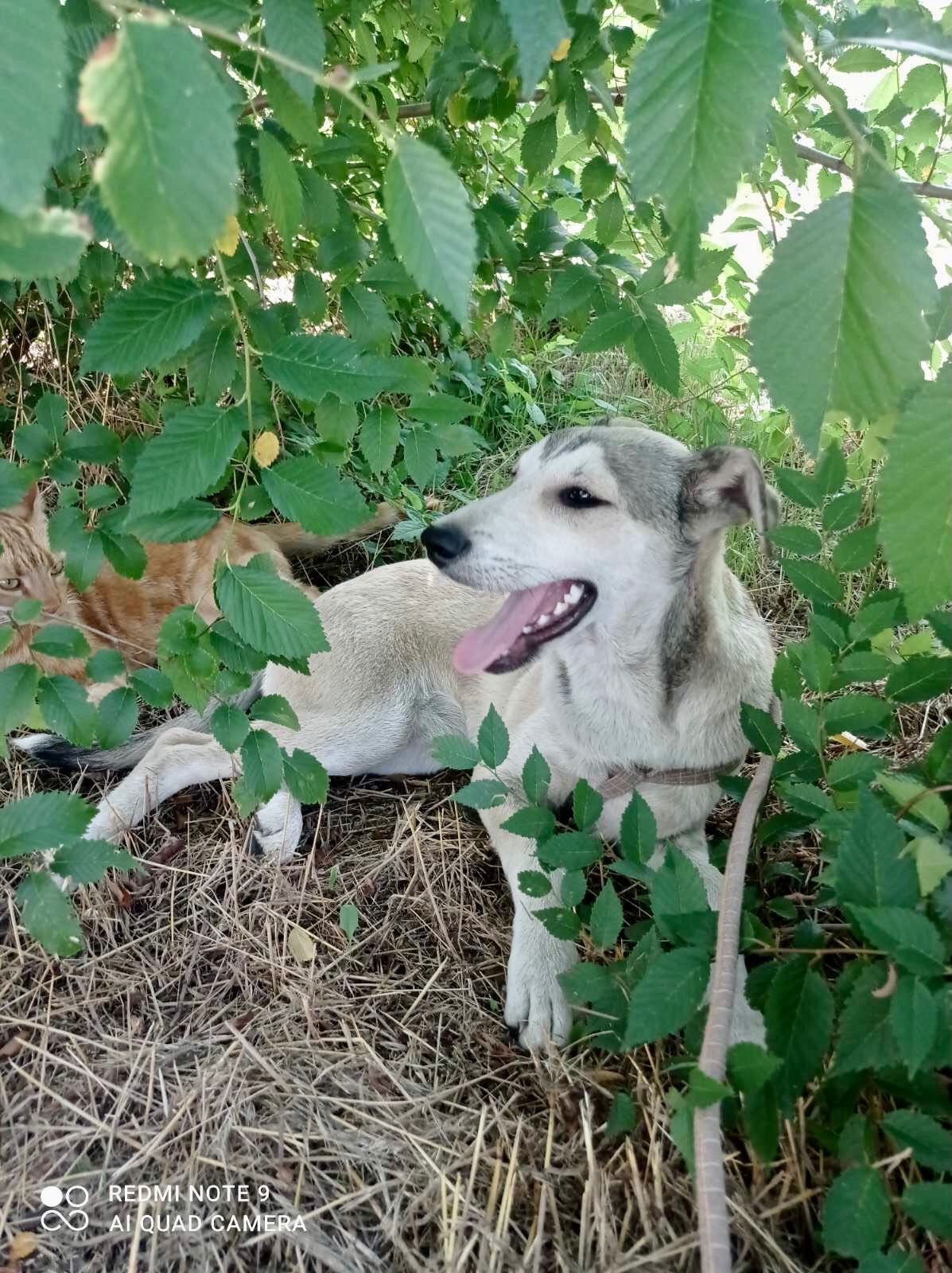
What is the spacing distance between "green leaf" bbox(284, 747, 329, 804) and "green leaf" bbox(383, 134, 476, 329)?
1.04 metres

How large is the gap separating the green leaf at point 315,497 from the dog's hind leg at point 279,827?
1213 millimetres

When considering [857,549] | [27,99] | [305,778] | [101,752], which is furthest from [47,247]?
[101,752]

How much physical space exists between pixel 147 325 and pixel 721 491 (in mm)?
1371

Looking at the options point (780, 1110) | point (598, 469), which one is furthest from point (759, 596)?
point (780, 1110)

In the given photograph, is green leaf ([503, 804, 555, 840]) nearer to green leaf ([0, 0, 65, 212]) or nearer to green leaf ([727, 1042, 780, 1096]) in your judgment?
green leaf ([727, 1042, 780, 1096])

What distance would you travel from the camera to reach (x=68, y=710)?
1.47 m

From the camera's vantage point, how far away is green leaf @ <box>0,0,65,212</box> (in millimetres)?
498

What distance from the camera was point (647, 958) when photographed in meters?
1.47

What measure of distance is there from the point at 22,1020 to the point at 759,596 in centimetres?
264

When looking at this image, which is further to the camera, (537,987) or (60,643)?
(537,987)

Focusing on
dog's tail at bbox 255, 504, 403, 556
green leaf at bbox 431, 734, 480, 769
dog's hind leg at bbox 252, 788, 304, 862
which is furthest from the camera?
dog's tail at bbox 255, 504, 403, 556

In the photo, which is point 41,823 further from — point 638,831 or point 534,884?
point 638,831

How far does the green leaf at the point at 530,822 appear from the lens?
160 centimetres

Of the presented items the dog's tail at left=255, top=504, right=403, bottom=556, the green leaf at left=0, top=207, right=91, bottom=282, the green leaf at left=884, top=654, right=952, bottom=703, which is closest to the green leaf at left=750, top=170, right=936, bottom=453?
the green leaf at left=0, top=207, right=91, bottom=282
